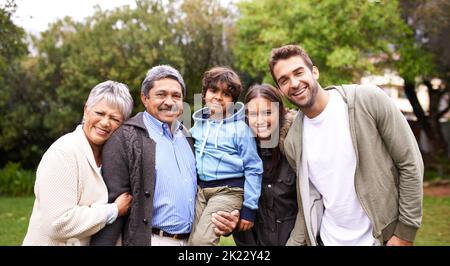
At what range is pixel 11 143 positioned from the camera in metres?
12.8

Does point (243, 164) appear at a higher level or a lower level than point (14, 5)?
lower

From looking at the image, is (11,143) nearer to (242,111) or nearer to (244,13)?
(244,13)

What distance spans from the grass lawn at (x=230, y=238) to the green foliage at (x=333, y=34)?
3.50m

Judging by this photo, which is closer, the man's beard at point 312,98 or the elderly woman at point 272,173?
the man's beard at point 312,98

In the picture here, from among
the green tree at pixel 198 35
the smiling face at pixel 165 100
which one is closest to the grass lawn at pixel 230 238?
the smiling face at pixel 165 100

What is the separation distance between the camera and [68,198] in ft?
8.43

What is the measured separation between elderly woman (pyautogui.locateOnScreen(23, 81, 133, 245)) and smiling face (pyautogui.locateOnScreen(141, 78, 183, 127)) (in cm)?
28

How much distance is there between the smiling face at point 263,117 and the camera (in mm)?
3070

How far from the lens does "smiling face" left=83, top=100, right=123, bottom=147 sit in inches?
110

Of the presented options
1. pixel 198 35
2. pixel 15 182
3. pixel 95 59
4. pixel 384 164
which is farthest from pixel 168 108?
pixel 15 182

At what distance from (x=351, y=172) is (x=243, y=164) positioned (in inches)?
28.0

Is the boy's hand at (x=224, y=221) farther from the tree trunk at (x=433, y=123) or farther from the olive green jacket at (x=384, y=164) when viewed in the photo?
the tree trunk at (x=433, y=123)

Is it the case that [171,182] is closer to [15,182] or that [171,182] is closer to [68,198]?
[68,198]

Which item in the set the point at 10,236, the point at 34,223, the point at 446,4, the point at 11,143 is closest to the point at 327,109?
the point at 34,223
